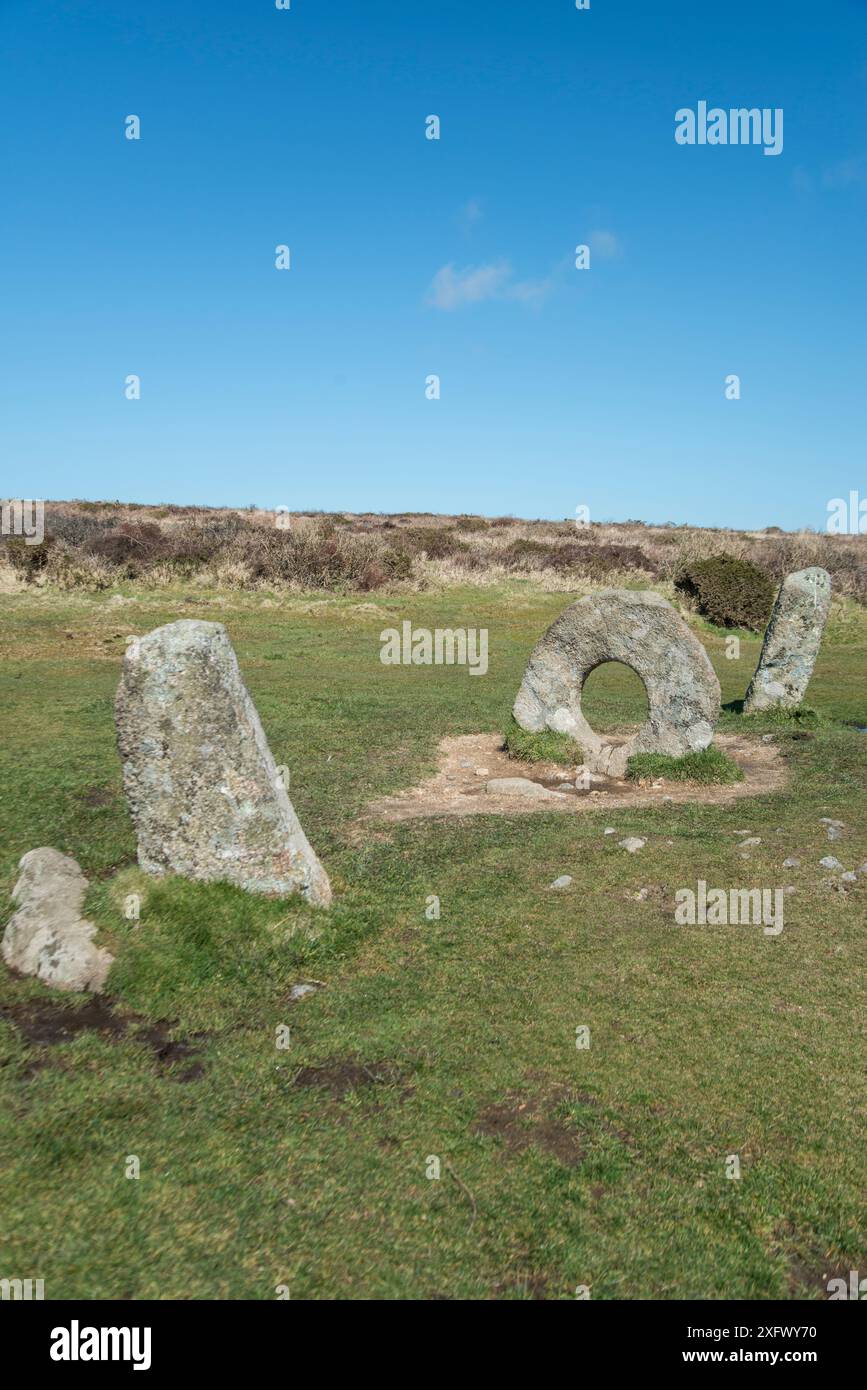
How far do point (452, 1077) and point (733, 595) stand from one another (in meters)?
30.4

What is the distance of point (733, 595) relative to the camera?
33375 millimetres

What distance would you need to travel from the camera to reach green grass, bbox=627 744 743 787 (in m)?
13.2

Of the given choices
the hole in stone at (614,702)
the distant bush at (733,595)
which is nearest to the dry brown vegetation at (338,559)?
the distant bush at (733,595)

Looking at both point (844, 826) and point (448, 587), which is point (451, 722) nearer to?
point (844, 826)

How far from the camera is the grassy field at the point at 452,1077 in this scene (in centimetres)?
433

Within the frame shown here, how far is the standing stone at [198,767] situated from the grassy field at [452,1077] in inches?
12.9

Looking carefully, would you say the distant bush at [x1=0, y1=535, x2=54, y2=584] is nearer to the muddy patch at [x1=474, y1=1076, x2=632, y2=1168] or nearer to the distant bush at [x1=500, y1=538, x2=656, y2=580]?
the distant bush at [x1=500, y1=538, x2=656, y2=580]
